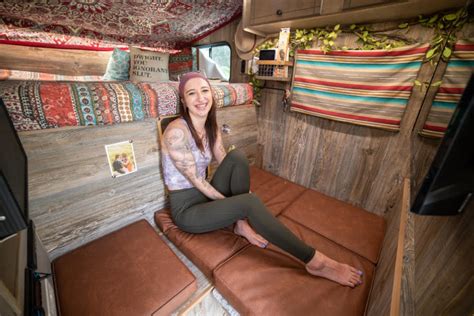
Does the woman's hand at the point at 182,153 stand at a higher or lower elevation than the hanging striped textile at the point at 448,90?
lower

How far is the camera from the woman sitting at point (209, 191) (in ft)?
3.46

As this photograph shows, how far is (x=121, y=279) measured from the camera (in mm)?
941

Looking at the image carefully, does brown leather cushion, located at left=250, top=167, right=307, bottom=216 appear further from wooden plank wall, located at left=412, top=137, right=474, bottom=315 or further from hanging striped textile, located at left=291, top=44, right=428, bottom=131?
wooden plank wall, located at left=412, top=137, right=474, bottom=315

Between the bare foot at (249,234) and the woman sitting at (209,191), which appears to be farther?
the bare foot at (249,234)

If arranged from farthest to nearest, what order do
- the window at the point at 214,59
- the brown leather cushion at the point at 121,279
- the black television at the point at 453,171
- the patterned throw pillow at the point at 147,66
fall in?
the window at the point at 214,59 < the patterned throw pillow at the point at 147,66 < the brown leather cushion at the point at 121,279 < the black television at the point at 453,171

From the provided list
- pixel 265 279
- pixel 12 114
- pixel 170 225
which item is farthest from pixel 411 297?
pixel 12 114

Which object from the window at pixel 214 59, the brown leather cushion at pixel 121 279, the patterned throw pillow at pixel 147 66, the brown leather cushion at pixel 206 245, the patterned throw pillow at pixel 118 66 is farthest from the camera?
the window at pixel 214 59

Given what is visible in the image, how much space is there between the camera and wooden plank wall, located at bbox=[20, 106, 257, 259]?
967 mm

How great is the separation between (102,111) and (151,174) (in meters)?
0.52

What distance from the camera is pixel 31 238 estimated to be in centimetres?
75

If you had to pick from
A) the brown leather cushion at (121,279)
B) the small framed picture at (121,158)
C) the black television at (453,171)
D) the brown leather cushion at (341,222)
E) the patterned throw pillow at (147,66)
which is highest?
the patterned throw pillow at (147,66)

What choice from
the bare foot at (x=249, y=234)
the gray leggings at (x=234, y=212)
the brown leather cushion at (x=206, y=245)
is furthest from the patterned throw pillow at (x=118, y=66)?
the bare foot at (x=249, y=234)

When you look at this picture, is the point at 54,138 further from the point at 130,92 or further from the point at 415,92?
the point at 415,92

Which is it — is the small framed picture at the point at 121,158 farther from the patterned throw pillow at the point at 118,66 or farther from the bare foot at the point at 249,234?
the patterned throw pillow at the point at 118,66
